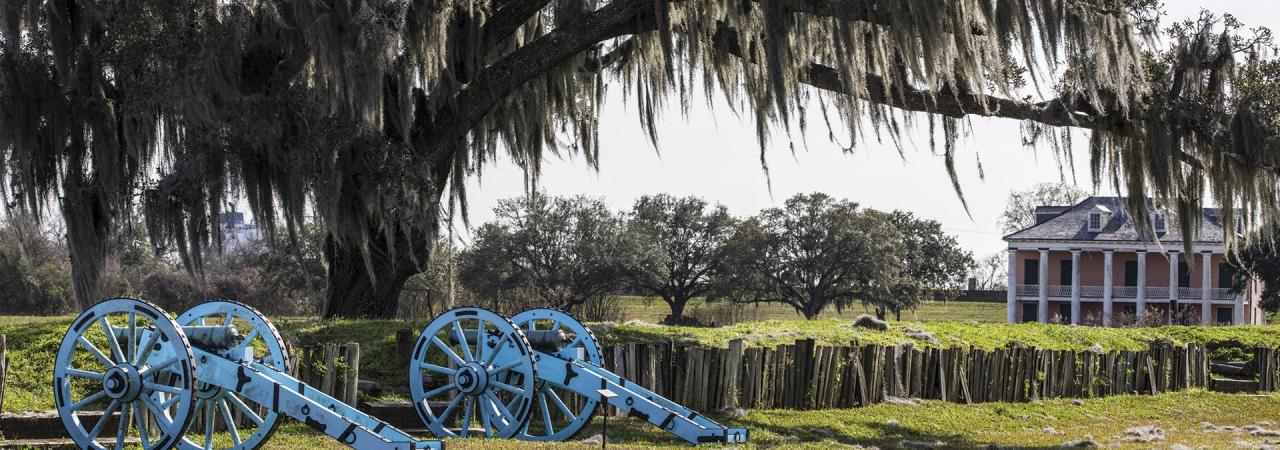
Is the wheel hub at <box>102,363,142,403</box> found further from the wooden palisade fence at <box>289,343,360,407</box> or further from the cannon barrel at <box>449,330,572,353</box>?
the cannon barrel at <box>449,330,572,353</box>

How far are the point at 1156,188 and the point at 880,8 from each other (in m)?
3.82

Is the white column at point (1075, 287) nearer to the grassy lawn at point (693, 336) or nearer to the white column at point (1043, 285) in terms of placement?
the white column at point (1043, 285)

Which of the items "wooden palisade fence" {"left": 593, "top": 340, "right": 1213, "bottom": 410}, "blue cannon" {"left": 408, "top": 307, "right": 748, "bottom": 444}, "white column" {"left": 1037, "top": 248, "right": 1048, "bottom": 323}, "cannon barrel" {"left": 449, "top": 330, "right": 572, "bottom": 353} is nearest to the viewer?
"blue cannon" {"left": 408, "top": 307, "right": 748, "bottom": 444}

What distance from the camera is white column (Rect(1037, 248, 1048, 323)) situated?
174 feet

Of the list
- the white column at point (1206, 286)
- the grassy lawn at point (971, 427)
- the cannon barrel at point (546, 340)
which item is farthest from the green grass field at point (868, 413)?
the white column at point (1206, 286)

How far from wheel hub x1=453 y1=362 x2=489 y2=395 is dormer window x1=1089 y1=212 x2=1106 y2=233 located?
153ft

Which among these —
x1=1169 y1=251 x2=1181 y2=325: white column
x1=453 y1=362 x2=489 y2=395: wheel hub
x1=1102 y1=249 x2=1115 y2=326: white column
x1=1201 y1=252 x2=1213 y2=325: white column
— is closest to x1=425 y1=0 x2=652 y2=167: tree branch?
x1=453 y1=362 x2=489 y2=395: wheel hub

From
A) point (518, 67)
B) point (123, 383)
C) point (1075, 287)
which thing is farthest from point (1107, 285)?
point (123, 383)

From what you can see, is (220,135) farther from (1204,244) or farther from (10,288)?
(1204,244)

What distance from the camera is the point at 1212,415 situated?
16219 millimetres

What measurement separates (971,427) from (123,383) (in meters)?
8.81

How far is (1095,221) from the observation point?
52.7m

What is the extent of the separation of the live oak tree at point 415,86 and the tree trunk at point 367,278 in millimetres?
393

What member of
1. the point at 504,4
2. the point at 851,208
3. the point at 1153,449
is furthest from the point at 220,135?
the point at 851,208
